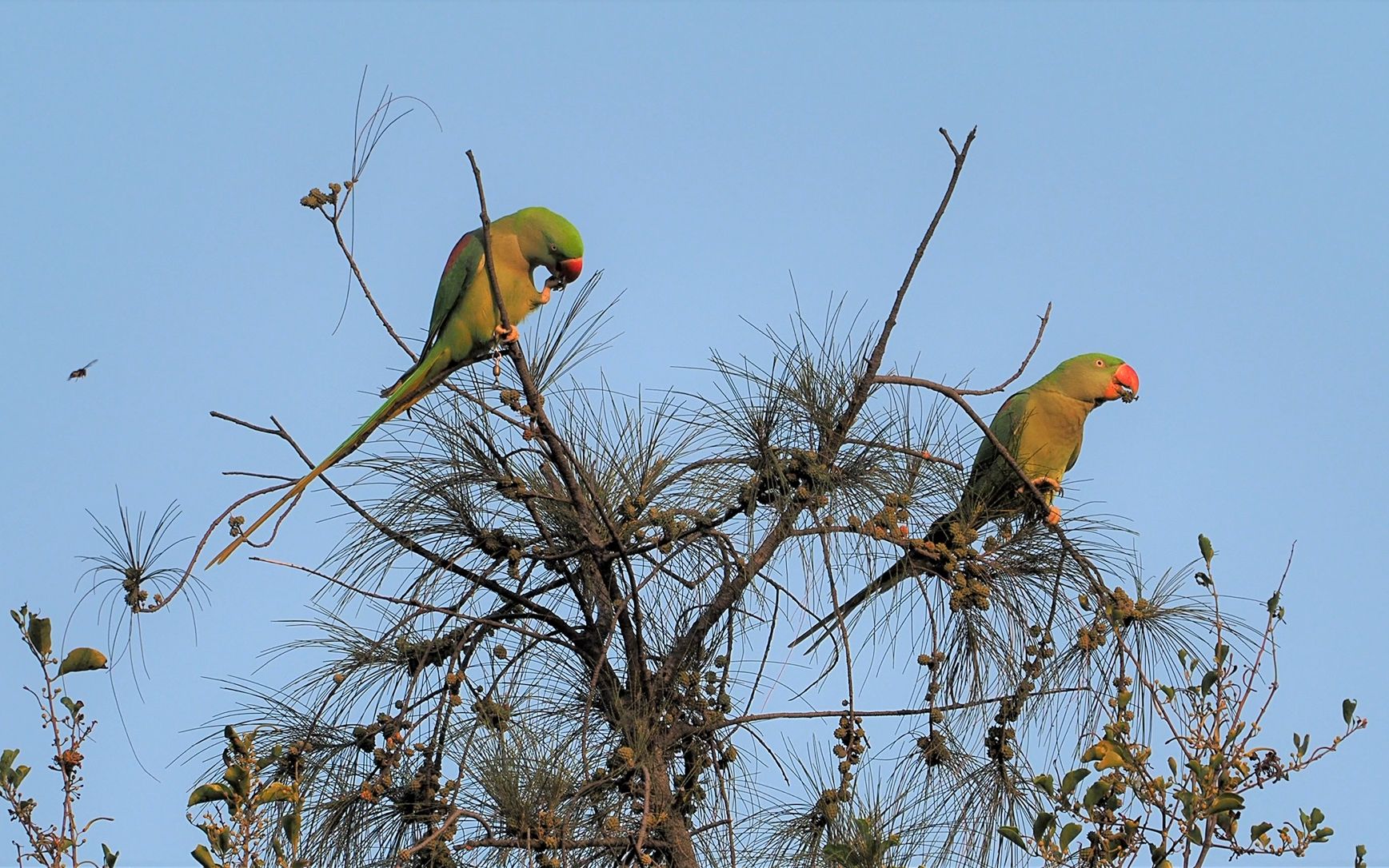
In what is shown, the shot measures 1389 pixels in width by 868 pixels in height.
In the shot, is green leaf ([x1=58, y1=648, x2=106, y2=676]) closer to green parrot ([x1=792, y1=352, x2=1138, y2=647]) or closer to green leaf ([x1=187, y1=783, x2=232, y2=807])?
green leaf ([x1=187, y1=783, x2=232, y2=807])

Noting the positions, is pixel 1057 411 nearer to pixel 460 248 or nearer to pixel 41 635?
pixel 460 248

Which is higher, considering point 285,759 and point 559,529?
point 559,529

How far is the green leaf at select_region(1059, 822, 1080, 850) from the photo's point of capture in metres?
2.50

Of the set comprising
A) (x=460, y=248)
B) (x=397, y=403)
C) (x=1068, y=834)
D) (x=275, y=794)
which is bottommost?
(x=1068, y=834)

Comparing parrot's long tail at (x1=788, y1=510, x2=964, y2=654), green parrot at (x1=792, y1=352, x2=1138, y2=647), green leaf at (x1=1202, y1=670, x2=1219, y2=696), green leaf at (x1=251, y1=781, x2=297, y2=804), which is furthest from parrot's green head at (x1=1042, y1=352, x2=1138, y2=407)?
green leaf at (x1=251, y1=781, x2=297, y2=804)

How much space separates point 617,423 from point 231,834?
150 cm

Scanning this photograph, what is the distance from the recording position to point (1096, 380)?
15.5 feet

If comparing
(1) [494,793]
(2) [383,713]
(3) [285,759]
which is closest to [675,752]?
(1) [494,793]

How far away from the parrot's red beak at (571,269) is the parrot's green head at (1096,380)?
5.91 feet

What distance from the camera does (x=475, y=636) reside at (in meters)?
3.30

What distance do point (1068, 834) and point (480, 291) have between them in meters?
2.27

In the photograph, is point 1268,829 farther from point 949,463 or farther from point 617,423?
point 617,423

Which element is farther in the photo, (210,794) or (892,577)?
(892,577)

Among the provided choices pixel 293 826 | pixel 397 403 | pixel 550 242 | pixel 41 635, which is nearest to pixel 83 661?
pixel 41 635
